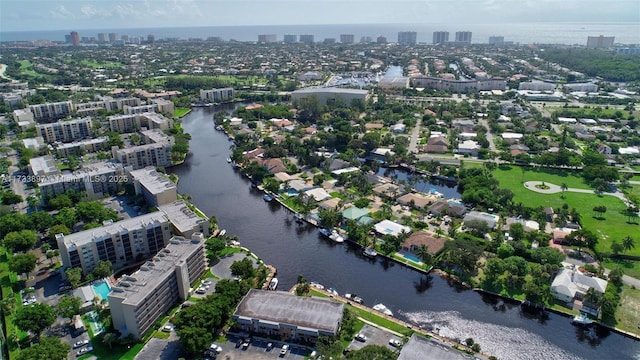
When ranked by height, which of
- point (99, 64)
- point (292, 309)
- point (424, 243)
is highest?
point (99, 64)

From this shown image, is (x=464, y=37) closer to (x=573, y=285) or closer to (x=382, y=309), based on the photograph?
(x=573, y=285)

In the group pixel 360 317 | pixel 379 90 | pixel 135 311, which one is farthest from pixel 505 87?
pixel 135 311

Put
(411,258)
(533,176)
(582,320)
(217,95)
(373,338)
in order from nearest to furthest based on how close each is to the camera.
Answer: (373,338), (582,320), (411,258), (533,176), (217,95)

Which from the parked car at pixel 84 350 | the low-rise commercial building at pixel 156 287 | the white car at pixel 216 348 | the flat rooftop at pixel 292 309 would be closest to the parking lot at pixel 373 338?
the flat rooftop at pixel 292 309

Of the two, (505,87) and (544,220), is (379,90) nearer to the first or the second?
(505,87)

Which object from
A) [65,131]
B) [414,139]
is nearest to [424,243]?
[414,139]

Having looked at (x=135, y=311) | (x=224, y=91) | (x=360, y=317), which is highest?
(x=224, y=91)

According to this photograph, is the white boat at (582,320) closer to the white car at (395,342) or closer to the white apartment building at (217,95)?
the white car at (395,342)
